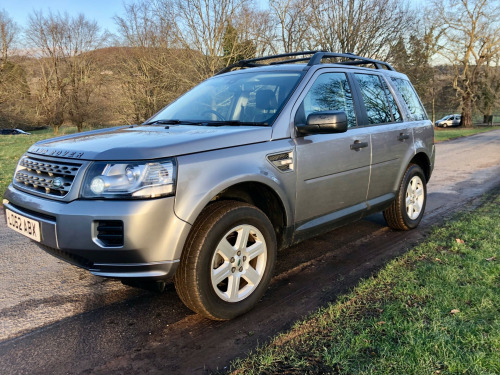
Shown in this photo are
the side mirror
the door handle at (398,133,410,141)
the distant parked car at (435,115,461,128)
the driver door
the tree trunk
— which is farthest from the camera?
the distant parked car at (435,115,461,128)

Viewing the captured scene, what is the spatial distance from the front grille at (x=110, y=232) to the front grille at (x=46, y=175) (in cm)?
38

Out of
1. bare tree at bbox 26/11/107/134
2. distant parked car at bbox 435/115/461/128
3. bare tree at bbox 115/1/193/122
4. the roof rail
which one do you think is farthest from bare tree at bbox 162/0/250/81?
distant parked car at bbox 435/115/461/128

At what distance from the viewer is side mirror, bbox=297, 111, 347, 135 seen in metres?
3.25

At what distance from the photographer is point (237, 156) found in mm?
2895

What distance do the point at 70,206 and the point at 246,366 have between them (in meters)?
1.46

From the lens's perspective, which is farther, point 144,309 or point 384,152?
point 384,152

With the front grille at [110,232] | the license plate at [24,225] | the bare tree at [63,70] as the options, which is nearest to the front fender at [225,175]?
the front grille at [110,232]

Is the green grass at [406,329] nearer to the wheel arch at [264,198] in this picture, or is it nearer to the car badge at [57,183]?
the wheel arch at [264,198]

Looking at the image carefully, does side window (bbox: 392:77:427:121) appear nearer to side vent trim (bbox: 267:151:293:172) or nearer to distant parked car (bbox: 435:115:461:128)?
side vent trim (bbox: 267:151:293:172)

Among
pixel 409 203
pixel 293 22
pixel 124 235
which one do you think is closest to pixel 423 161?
pixel 409 203

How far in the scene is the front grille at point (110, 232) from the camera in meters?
2.43

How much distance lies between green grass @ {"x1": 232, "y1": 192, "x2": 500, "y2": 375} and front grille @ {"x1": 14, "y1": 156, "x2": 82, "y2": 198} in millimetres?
1603

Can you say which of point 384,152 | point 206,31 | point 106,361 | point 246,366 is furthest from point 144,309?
point 206,31

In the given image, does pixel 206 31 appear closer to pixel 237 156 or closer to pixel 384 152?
pixel 384 152
